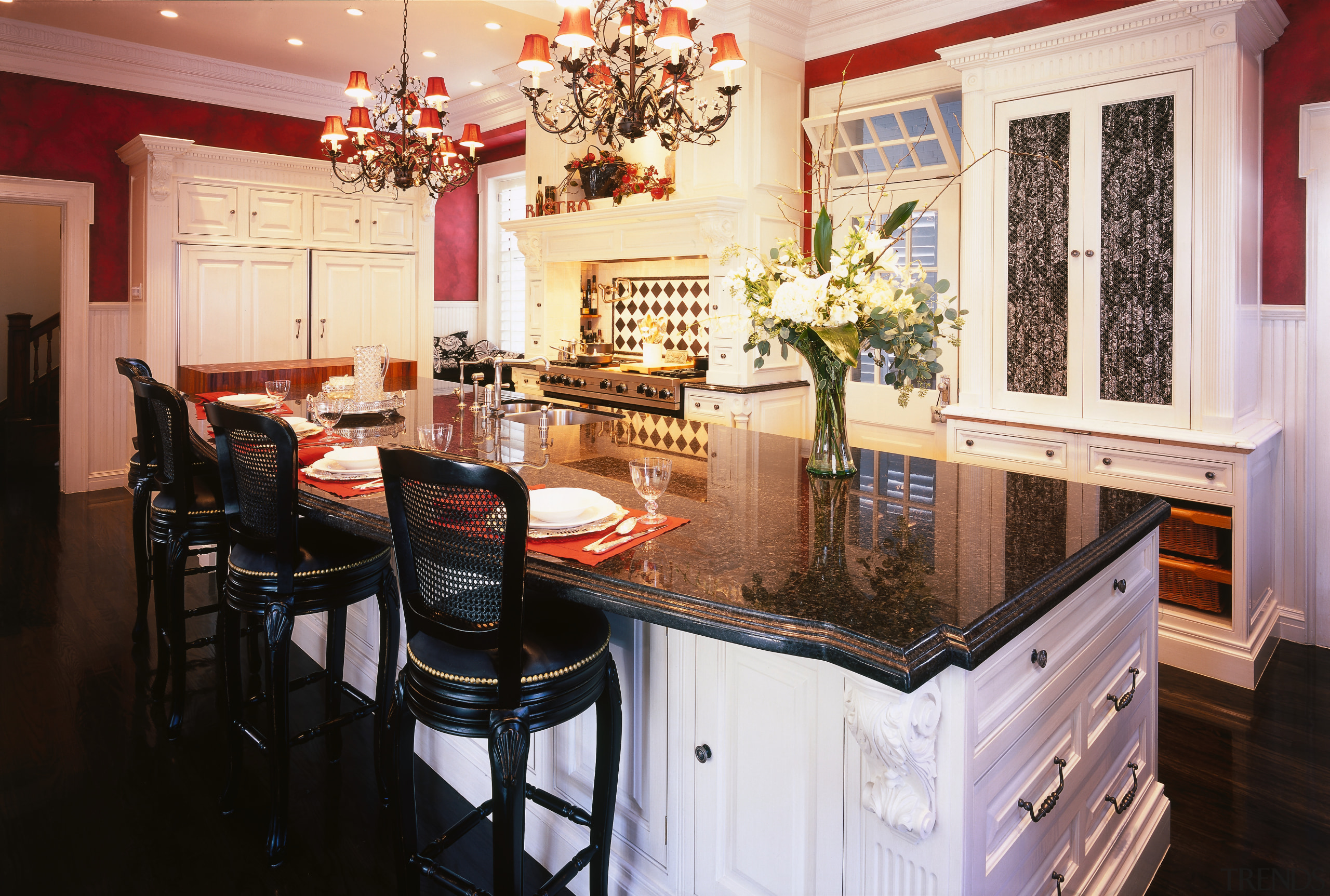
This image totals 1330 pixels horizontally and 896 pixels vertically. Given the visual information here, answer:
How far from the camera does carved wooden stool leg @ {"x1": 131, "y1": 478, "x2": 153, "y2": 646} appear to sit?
10.2ft

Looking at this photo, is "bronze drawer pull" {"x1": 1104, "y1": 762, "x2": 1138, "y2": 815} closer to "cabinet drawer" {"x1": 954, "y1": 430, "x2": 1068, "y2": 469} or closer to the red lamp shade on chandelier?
"cabinet drawer" {"x1": 954, "y1": 430, "x2": 1068, "y2": 469}

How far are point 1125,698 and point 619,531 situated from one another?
4.12 feet

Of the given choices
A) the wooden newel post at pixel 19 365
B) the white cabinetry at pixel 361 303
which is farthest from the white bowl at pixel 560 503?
the wooden newel post at pixel 19 365

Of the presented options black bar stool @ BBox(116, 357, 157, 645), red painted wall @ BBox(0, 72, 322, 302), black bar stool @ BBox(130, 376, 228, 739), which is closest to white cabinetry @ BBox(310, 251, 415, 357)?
red painted wall @ BBox(0, 72, 322, 302)

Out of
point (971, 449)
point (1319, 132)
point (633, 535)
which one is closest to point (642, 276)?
point (971, 449)

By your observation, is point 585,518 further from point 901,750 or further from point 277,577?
point 277,577

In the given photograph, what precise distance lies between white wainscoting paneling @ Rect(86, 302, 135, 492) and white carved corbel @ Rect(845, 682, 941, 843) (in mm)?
6732

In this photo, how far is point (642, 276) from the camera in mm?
6117

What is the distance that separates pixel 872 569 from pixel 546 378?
185 inches

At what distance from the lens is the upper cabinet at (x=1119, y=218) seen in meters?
3.09

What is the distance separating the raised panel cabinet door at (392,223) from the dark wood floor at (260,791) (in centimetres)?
439

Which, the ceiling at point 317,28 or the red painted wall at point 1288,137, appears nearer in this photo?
the red painted wall at point 1288,137

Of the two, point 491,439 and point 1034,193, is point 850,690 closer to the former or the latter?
point 491,439

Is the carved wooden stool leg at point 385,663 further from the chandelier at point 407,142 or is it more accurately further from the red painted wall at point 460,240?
the red painted wall at point 460,240
